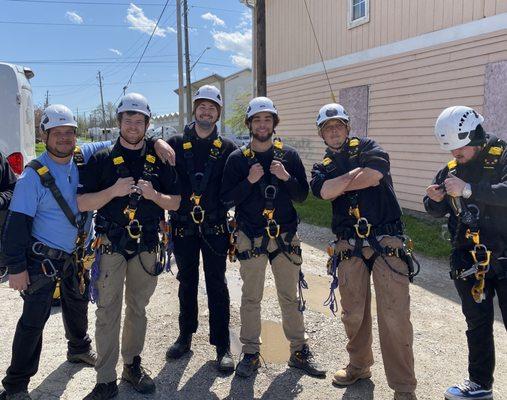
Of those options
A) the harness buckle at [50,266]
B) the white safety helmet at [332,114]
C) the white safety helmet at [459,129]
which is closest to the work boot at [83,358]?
the harness buckle at [50,266]

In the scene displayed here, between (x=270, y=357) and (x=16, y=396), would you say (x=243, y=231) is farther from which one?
(x=16, y=396)

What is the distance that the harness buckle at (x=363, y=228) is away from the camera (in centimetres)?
355

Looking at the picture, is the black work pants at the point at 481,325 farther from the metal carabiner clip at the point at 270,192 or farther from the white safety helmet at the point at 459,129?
the metal carabiner clip at the point at 270,192

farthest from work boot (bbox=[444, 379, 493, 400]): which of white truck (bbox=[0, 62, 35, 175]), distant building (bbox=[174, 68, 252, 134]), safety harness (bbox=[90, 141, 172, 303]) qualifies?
distant building (bbox=[174, 68, 252, 134])

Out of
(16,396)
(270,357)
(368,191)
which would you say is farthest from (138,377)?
(368,191)

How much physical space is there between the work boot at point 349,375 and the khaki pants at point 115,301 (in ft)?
5.91

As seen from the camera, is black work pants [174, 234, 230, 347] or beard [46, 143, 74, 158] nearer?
beard [46, 143, 74, 158]

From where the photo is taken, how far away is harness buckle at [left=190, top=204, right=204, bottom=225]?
161 inches

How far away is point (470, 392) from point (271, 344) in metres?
1.90

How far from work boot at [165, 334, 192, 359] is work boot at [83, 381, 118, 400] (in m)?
0.72

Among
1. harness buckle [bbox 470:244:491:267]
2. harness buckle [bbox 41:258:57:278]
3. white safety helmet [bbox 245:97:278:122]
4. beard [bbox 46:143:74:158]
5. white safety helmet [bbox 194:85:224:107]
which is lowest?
harness buckle [bbox 41:258:57:278]

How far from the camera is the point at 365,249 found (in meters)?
3.61

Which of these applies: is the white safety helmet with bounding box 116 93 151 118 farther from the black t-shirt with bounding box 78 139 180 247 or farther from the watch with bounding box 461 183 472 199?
the watch with bounding box 461 183 472 199

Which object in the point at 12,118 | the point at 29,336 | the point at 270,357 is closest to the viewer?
the point at 29,336
